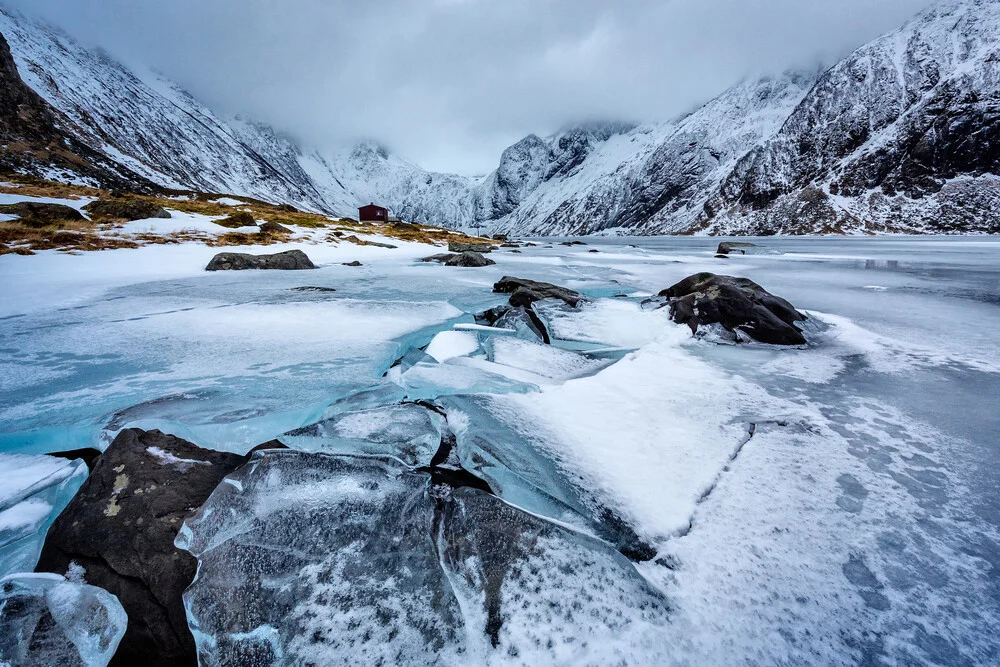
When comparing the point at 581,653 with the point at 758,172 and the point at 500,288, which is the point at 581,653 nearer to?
the point at 500,288

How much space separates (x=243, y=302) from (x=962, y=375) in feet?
32.8

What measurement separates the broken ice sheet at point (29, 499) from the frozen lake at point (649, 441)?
25cm

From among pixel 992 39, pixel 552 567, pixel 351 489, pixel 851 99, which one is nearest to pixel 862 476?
pixel 552 567

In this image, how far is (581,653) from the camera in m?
1.49

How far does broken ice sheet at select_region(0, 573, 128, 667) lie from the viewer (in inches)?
58.8

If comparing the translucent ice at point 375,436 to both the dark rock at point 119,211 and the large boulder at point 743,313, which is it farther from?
the dark rock at point 119,211

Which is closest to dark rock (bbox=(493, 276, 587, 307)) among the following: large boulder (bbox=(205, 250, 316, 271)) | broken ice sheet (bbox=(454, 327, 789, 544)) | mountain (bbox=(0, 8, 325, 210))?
broken ice sheet (bbox=(454, 327, 789, 544))

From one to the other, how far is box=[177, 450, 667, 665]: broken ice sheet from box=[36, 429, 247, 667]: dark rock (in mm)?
96

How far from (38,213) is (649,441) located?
24512 mm

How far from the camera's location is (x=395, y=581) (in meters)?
1.75

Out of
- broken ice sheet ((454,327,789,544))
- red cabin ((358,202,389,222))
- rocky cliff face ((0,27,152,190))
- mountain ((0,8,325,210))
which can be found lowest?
broken ice sheet ((454,327,789,544))

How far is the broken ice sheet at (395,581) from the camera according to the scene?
1.53 m

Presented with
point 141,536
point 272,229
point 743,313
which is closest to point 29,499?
point 141,536

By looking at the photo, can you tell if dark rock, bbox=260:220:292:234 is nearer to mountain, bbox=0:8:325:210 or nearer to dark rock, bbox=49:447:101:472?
dark rock, bbox=49:447:101:472
